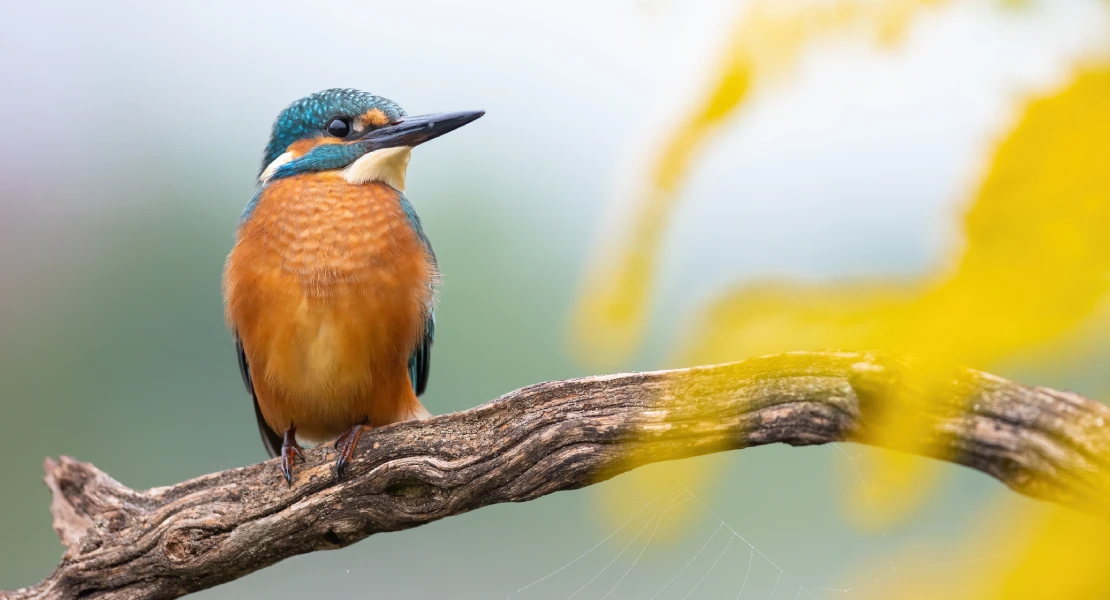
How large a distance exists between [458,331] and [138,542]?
172 centimetres

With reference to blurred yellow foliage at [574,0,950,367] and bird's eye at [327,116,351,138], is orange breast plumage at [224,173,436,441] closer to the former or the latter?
bird's eye at [327,116,351,138]

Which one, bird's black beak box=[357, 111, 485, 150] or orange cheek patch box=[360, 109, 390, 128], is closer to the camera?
bird's black beak box=[357, 111, 485, 150]

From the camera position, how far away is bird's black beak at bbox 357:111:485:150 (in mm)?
1877

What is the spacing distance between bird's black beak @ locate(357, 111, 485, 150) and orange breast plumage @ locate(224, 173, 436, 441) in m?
0.11

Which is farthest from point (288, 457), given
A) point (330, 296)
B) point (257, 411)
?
point (257, 411)

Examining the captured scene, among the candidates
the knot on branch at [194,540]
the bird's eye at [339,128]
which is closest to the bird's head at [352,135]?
the bird's eye at [339,128]

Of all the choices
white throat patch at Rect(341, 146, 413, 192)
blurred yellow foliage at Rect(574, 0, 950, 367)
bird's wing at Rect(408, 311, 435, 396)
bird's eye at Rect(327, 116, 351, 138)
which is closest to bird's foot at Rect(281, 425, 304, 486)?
bird's wing at Rect(408, 311, 435, 396)

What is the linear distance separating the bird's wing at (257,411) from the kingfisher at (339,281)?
0.05 meters

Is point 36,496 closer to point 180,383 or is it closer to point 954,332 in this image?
point 180,383

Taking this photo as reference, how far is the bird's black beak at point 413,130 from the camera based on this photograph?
6.16 ft

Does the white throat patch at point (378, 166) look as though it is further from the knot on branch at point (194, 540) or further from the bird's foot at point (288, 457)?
the knot on branch at point (194, 540)

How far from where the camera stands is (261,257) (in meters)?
1.79

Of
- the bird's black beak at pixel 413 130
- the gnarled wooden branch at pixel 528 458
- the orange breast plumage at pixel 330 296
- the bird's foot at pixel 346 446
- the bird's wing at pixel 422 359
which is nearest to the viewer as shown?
the gnarled wooden branch at pixel 528 458

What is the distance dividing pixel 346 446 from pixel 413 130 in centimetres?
67
